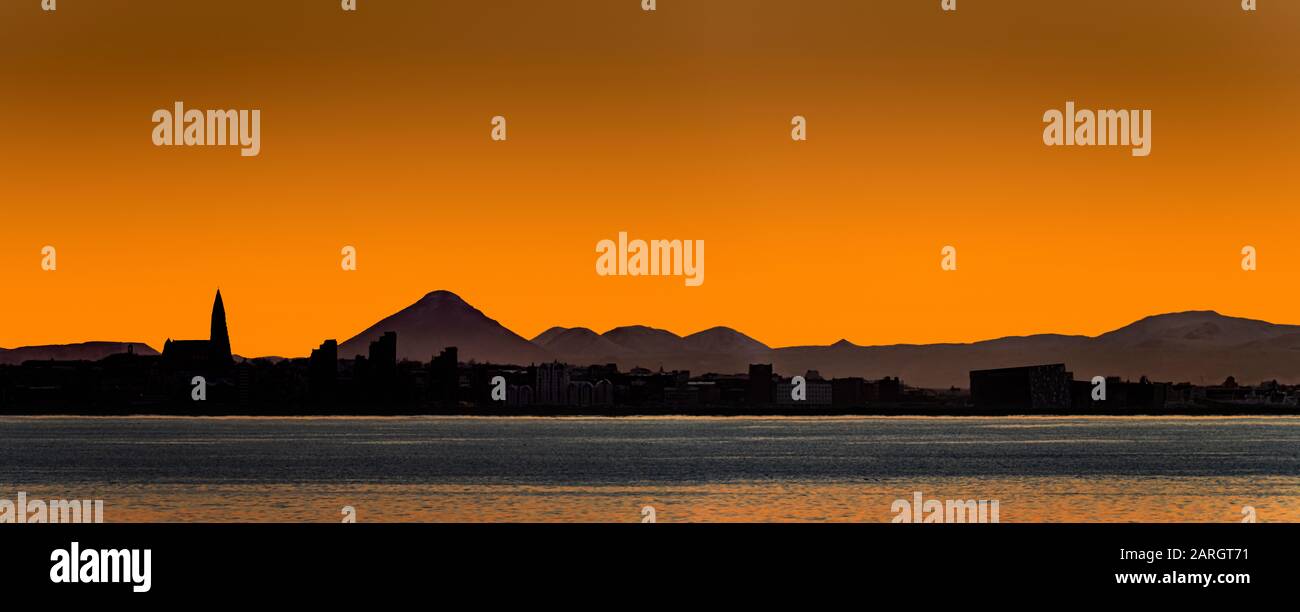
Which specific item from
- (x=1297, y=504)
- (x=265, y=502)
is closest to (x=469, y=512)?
(x=265, y=502)

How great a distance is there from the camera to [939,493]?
94.2 metres

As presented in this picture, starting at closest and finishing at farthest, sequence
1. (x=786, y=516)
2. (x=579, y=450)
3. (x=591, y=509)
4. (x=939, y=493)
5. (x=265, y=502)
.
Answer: (x=786, y=516)
(x=591, y=509)
(x=265, y=502)
(x=939, y=493)
(x=579, y=450)

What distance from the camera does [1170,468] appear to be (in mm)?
125625

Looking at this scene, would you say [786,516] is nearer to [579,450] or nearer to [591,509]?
[591,509]

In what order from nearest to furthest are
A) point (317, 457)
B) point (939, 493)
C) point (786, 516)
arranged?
1. point (786, 516)
2. point (939, 493)
3. point (317, 457)

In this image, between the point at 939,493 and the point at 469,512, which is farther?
the point at 939,493
